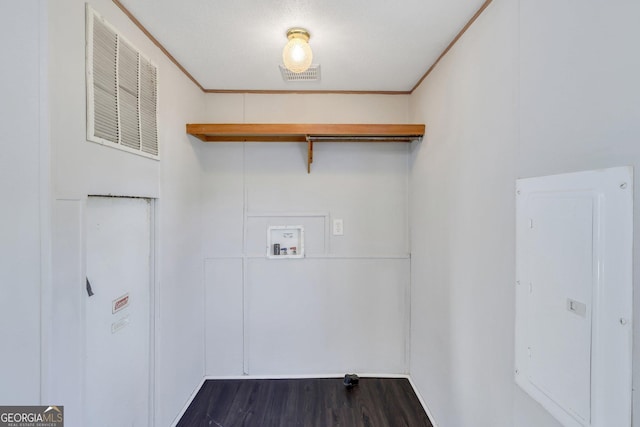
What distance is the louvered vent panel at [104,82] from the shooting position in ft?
3.97

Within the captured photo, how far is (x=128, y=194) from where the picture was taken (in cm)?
146

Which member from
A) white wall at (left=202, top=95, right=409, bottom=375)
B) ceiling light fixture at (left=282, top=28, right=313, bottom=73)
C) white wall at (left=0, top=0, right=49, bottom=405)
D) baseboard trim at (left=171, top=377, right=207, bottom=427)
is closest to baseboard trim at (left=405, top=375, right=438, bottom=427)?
white wall at (left=202, top=95, right=409, bottom=375)

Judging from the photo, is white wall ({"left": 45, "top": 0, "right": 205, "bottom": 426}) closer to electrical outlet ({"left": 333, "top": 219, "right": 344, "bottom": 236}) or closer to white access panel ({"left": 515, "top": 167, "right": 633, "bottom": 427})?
electrical outlet ({"left": 333, "top": 219, "right": 344, "bottom": 236})

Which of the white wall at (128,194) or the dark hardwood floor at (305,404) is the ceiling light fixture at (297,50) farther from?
the dark hardwood floor at (305,404)

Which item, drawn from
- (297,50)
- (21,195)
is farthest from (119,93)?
(297,50)

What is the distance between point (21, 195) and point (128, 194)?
574 mm

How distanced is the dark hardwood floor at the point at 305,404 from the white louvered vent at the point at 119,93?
6.37ft

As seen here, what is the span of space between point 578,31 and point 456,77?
810 mm

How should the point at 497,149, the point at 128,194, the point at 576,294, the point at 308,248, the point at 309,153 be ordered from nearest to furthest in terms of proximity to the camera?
the point at 576,294 < the point at 497,149 < the point at 128,194 < the point at 309,153 < the point at 308,248

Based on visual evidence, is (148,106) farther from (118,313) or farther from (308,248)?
(308,248)

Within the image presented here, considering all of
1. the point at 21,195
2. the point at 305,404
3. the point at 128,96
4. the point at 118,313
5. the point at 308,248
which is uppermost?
the point at 128,96

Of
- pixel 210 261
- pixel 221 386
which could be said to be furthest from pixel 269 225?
pixel 221 386

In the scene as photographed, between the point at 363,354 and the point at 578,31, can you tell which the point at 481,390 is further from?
the point at 578,31

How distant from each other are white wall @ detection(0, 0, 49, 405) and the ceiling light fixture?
1.02 meters
